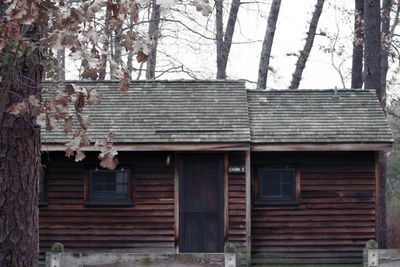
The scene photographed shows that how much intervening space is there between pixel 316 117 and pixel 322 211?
209 cm

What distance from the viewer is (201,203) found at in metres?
13.6

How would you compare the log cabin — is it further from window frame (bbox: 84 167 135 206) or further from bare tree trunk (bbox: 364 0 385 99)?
bare tree trunk (bbox: 364 0 385 99)

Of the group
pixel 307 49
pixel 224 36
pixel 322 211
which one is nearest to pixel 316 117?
pixel 322 211

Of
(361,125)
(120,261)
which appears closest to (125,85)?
(120,261)

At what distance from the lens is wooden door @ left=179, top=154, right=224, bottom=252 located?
1361 centimetres

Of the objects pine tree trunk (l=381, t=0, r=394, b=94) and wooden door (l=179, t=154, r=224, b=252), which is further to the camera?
pine tree trunk (l=381, t=0, r=394, b=94)

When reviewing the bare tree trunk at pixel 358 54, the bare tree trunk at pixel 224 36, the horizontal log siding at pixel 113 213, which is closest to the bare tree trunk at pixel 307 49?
the bare tree trunk at pixel 358 54

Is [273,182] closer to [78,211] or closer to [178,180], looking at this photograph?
[178,180]

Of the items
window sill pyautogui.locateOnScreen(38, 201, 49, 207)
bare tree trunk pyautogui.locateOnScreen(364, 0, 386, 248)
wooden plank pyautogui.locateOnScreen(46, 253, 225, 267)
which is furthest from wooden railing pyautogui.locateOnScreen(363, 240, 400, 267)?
bare tree trunk pyautogui.locateOnScreen(364, 0, 386, 248)

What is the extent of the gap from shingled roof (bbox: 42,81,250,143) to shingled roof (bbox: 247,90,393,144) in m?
0.48

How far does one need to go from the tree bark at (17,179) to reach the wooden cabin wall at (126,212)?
7389 mm

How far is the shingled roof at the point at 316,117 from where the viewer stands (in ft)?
44.9

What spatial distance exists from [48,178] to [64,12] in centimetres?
939

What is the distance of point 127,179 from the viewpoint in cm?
1367
